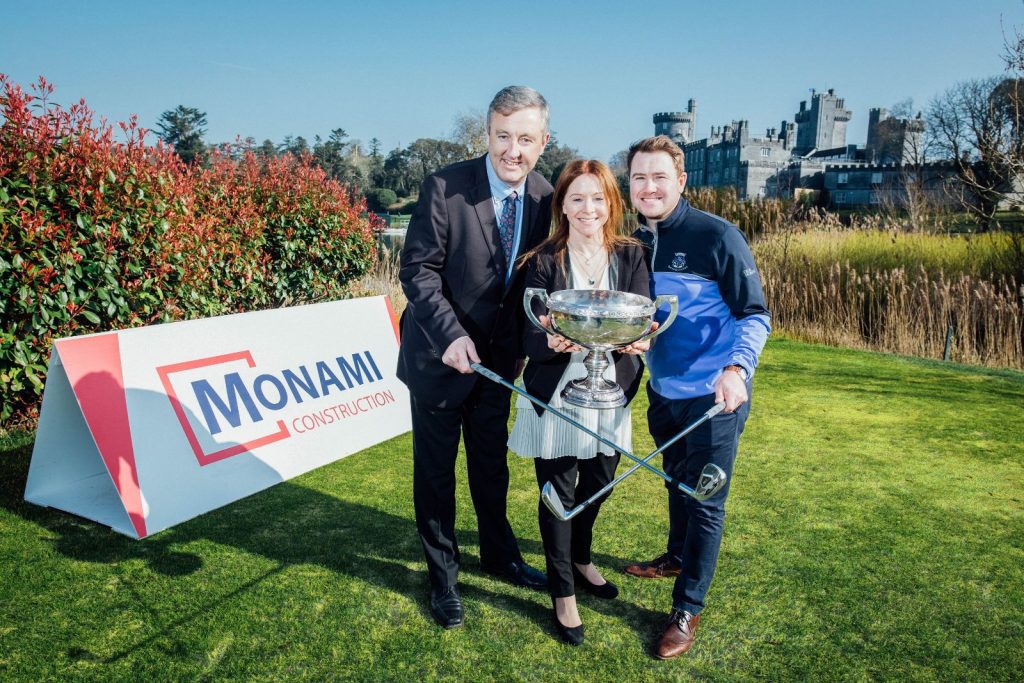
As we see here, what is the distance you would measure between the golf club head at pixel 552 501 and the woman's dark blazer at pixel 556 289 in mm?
269

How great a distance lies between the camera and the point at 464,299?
2656 millimetres

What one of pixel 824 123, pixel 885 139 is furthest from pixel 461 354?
pixel 824 123

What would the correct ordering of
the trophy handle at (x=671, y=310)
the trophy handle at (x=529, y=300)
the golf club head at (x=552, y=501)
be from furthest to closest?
the golf club head at (x=552, y=501) < the trophy handle at (x=529, y=300) < the trophy handle at (x=671, y=310)

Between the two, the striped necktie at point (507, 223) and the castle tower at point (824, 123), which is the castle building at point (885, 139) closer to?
the castle tower at point (824, 123)

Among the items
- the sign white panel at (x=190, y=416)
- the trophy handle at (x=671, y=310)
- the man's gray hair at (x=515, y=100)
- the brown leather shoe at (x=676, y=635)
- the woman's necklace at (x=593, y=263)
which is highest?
the man's gray hair at (x=515, y=100)

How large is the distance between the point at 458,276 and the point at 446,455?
725 millimetres

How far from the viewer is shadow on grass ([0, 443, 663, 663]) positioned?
281 cm

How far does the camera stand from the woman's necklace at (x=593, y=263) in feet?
8.09

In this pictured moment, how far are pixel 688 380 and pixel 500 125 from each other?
3.63 ft

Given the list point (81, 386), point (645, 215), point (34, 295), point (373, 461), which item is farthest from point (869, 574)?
point (34, 295)

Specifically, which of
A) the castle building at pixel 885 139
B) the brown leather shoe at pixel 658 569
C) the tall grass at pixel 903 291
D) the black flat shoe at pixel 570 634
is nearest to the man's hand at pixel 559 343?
the black flat shoe at pixel 570 634

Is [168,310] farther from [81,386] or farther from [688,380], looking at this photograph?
[688,380]

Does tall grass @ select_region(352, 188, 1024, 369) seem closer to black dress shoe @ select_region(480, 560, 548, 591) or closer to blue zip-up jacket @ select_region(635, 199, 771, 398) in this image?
black dress shoe @ select_region(480, 560, 548, 591)

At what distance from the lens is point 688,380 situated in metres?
2.49
